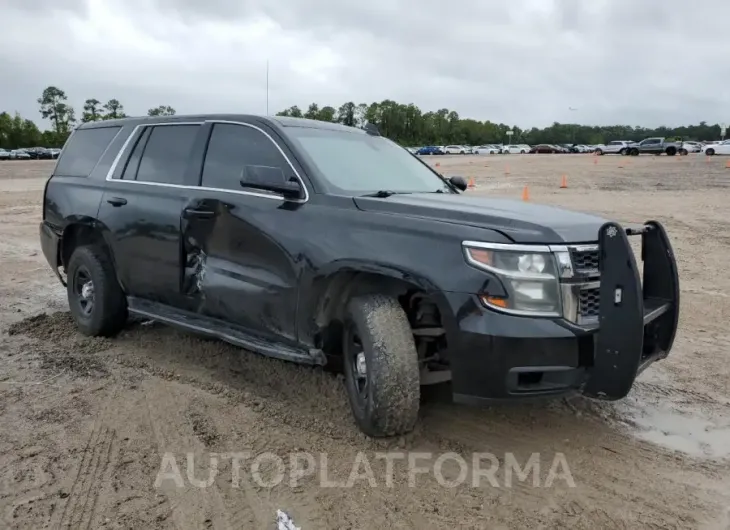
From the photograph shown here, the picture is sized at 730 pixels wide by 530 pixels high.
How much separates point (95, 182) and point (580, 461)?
439cm

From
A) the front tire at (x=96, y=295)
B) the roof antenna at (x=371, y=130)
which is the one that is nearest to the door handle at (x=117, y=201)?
the front tire at (x=96, y=295)

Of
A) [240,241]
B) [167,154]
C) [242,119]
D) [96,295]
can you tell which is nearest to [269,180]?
[240,241]

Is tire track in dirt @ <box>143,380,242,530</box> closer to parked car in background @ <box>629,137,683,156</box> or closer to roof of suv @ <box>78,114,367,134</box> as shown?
roof of suv @ <box>78,114,367,134</box>

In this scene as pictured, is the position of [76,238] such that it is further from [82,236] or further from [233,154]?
[233,154]

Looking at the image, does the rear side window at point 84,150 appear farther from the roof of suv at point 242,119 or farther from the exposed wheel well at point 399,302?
the exposed wheel well at point 399,302

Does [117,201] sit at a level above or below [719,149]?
below

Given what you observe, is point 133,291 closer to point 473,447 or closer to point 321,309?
point 321,309

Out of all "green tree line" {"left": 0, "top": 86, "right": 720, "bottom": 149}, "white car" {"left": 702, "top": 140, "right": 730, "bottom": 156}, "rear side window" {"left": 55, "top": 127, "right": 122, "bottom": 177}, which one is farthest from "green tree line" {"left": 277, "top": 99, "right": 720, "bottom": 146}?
"rear side window" {"left": 55, "top": 127, "right": 122, "bottom": 177}

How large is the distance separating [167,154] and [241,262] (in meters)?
1.38

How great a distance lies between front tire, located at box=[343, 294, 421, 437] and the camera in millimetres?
3500

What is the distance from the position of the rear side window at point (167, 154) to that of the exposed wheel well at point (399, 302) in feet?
5.61

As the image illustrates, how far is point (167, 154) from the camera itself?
5.19 metres

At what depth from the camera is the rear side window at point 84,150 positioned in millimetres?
5816

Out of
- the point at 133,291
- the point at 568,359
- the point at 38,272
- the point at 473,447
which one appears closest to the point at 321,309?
the point at 473,447
